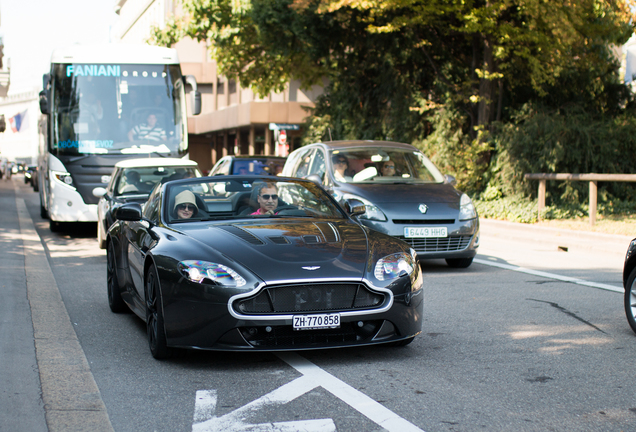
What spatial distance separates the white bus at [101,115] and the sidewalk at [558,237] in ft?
21.7

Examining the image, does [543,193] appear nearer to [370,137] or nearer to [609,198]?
[609,198]

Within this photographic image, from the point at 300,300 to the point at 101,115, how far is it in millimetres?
11454

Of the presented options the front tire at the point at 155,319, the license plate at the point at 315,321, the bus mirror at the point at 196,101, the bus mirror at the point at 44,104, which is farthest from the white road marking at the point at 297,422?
the bus mirror at the point at 44,104

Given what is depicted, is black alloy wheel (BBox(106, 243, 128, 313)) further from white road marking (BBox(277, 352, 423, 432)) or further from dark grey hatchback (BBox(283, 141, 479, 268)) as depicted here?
dark grey hatchback (BBox(283, 141, 479, 268))

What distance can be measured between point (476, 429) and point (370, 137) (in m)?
23.2

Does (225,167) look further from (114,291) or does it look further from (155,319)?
(155,319)

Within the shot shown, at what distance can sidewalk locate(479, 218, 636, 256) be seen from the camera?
13.0m

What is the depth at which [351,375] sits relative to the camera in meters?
4.96

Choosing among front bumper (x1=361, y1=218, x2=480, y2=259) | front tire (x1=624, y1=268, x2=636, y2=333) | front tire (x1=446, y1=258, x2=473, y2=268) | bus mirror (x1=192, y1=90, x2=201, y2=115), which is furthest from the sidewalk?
front tire (x1=624, y1=268, x2=636, y2=333)

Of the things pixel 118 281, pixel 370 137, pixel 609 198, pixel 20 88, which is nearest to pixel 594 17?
pixel 609 198

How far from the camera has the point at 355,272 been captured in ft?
16.8

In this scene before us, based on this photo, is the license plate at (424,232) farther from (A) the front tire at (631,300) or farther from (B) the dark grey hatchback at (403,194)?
(A) the front tire at (631,300)

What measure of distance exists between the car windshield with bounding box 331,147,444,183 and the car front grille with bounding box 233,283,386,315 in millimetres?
6218

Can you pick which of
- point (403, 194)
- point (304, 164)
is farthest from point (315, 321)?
point (304, 164)
